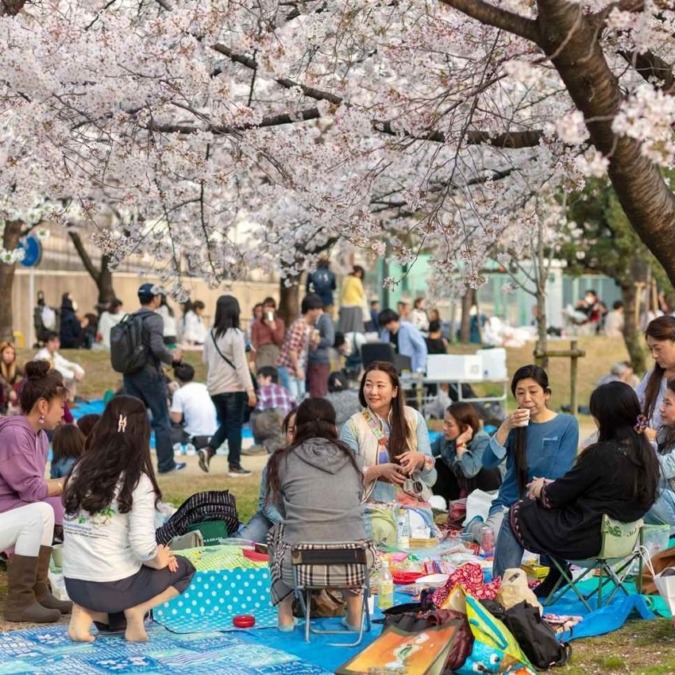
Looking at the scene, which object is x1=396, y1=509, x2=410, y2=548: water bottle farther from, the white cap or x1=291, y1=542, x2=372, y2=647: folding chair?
x1=291, y1=542, x2=372, y2=647: folding chair

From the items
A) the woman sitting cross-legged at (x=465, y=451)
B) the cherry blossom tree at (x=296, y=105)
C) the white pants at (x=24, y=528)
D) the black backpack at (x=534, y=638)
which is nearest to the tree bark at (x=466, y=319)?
the cherry blossom tree at (x=296, y=105)

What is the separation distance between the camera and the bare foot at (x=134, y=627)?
19.9ft

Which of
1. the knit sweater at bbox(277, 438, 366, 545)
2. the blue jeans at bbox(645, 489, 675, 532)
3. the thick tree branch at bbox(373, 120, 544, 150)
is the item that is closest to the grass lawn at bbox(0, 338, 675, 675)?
the blue jeans at bbox(645, 489, 675, 532)

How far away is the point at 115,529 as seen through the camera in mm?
5980

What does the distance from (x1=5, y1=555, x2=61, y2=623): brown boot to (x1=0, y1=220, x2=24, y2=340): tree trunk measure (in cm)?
1613

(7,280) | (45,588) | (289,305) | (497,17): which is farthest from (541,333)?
(497,17)

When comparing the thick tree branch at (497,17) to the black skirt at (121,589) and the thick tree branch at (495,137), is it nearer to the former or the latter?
the thick tree branch at (495,137)

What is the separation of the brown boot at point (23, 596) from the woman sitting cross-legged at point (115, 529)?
21.5 inches

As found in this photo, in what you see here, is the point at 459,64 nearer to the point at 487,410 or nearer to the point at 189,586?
the point at 189,586

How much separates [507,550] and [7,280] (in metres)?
17.4

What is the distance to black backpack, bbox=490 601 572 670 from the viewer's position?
561 centimetres

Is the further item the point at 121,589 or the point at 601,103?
the point at 121,589

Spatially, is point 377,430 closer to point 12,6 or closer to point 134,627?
point 134,627

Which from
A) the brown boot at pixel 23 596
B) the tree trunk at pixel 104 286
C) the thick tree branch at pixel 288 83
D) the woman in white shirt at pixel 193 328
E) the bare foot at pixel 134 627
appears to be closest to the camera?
the bare foot at pixel 134 627
